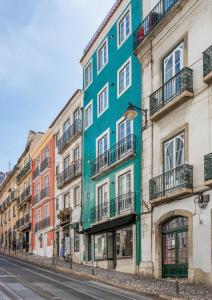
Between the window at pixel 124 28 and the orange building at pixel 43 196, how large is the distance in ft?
58.0

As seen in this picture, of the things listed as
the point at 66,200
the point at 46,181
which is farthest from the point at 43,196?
the point at 66,200

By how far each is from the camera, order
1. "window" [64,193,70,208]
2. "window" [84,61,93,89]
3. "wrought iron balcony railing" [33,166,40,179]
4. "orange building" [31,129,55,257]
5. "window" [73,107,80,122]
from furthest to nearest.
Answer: "wrought iron balcony railing" [33,166,40,179], "orange building" [31,129,55,257], "window" [64,193,70,208], "window" [73,107,80,122], "window" [84,61,93,89]

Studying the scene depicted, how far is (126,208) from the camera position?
96.5ft

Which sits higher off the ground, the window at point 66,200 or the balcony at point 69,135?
the balcony at point 69,135

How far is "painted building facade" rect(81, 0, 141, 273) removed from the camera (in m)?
29.0

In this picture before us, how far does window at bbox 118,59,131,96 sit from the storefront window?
8.28 metres

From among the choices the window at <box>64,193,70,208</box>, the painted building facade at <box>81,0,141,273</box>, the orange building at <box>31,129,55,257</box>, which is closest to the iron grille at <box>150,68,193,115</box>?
the painted building facade at <box>81,0,141,273</box>

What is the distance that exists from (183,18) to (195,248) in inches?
369

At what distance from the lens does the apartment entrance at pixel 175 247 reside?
23.5m

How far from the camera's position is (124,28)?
3206 centimetres

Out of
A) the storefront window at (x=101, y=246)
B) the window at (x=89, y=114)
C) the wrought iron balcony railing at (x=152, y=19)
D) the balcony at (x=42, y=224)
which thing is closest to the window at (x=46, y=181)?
the balcony at (x=42, y=224)

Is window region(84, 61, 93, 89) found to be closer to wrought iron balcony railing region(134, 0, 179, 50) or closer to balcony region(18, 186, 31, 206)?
wrought iron balcony railing region(134, 0, 179, 50)

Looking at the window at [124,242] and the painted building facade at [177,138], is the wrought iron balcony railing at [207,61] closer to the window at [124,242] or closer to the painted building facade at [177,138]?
the painted building facade at [177,138]

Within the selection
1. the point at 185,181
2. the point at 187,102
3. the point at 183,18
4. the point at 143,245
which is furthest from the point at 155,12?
the point at 143,245
